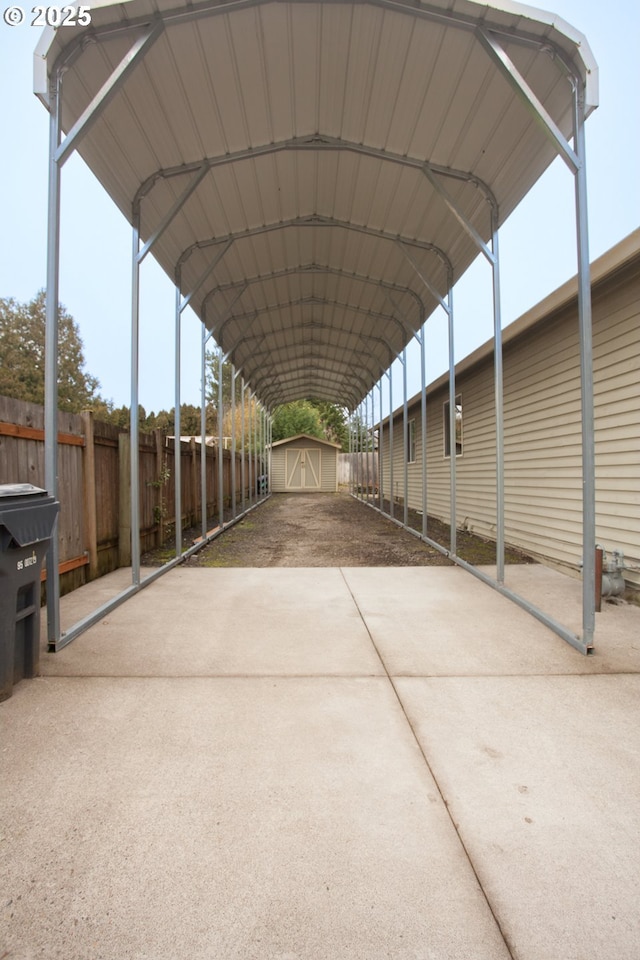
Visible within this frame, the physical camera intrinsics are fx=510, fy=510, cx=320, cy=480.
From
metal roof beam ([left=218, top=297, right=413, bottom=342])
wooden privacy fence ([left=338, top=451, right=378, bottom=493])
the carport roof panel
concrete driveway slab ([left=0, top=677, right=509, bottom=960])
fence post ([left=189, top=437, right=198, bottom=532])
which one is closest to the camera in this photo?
concrete driveway slab ([left=0, top=677, right=509, bottom=960])

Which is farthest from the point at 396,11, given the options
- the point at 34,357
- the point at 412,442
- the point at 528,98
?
the point at 34,357

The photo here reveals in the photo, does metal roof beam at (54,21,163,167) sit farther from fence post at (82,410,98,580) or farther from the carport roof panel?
fence post at (82,410,98,580)

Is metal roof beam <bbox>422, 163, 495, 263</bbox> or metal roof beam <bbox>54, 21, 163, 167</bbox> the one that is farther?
metal roof beam <bbox>422, 163, 495, 263</bbox>

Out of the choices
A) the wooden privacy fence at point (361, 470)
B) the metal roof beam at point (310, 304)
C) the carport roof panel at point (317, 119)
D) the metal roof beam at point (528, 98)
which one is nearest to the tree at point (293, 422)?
the wooden privacy fence at point (361, 470)

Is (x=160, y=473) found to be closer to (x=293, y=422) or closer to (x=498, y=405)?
(x=498, y=405)

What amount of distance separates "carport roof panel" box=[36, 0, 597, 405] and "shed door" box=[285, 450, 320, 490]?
18.7 metres

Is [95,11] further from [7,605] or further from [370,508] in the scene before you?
[370,508]

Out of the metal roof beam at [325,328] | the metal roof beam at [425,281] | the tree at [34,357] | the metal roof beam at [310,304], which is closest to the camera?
the metal roof beam at [425,281]

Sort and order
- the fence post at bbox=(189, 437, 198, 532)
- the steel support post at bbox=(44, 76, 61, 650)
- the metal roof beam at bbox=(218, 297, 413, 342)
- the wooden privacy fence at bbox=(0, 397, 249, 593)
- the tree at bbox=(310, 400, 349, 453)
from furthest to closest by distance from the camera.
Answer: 1. the tree at bbox=(310, 400, 349, 453)
2. the metal roof beam at bbox=(218, 297, 413, 342)
3. the fence post at bbox=(189, 437, 198, 532)
4. the wooden privacy fence at bbox=(0, 397, 249, 593)
5. the steel support post at bbox=(44, 76, 61, 650)

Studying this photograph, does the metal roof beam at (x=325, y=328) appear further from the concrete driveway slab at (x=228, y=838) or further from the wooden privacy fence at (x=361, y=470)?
the concrete driveway slab at (x=228, y=838)

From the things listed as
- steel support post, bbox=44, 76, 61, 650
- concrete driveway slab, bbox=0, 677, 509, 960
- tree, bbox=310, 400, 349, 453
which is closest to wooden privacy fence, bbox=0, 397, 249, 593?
steel support post, bbox=44, 76, 61, 650

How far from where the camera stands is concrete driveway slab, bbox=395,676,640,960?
52.9 inches

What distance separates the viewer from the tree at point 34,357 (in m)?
33.5

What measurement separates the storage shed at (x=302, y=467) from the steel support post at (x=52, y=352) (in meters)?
22.9
